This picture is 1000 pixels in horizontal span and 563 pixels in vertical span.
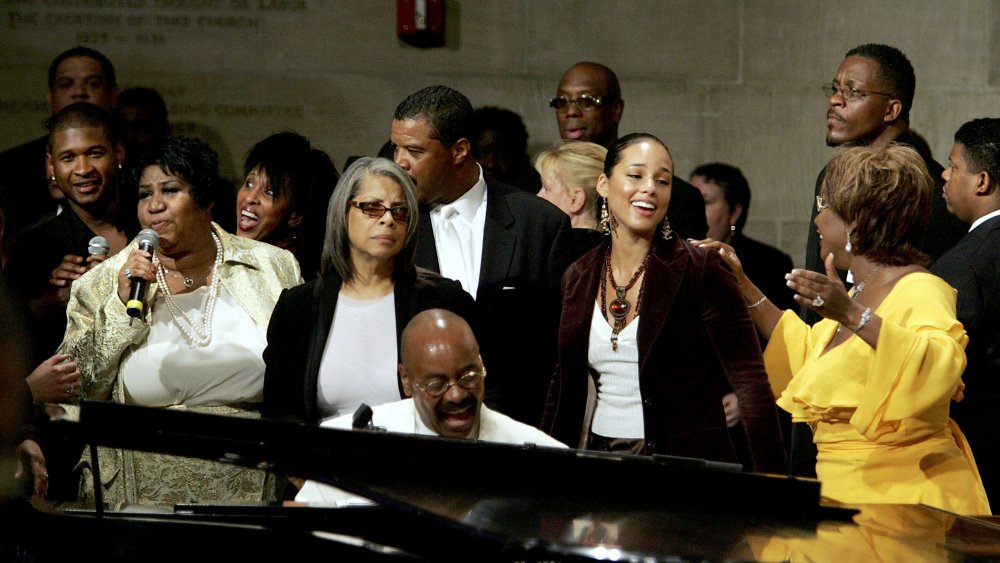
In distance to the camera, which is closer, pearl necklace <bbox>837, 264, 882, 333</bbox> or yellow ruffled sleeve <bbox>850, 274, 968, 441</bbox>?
yellow ruffled sleeve <bbox>850, 274, 968, 441</bbox>

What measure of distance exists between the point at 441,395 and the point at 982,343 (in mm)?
2094

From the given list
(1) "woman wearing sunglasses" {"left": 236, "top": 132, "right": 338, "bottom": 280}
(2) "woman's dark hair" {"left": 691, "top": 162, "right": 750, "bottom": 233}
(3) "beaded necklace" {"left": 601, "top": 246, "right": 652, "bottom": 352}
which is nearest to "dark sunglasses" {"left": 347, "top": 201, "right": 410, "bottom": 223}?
(3) "beaded necklace" {"left": 601, "top": 246, "right": 652, "bottom": 352}

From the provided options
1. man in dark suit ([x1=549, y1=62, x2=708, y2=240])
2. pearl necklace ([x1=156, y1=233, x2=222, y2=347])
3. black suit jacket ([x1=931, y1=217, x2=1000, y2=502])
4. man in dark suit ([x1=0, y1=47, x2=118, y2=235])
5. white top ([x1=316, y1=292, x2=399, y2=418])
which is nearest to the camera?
white top ([x1=316, y1=292, x2=399, y2=418])

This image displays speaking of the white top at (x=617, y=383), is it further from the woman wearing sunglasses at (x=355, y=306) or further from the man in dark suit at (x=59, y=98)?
the man in dark suit at (x=59, y=98)

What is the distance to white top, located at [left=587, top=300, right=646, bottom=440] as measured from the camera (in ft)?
12.3

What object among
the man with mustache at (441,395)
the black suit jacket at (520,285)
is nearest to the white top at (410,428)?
the man with mustache at (441,395)

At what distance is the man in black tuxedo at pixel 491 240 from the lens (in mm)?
4379

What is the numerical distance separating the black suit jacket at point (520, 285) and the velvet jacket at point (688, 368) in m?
0.44

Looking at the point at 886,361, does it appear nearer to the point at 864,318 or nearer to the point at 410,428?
the point at 864,318

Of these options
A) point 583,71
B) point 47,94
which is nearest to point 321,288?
point 583,71

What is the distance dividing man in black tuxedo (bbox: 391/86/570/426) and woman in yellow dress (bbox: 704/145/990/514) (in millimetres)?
1011

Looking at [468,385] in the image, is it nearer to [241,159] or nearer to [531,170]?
[531,170]

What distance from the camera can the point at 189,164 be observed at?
13.2 feet

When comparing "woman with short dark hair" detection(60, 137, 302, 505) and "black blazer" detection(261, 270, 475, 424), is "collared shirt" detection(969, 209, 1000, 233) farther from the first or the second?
"woman with short dark hair" detection(60, 137, 302, 505)
